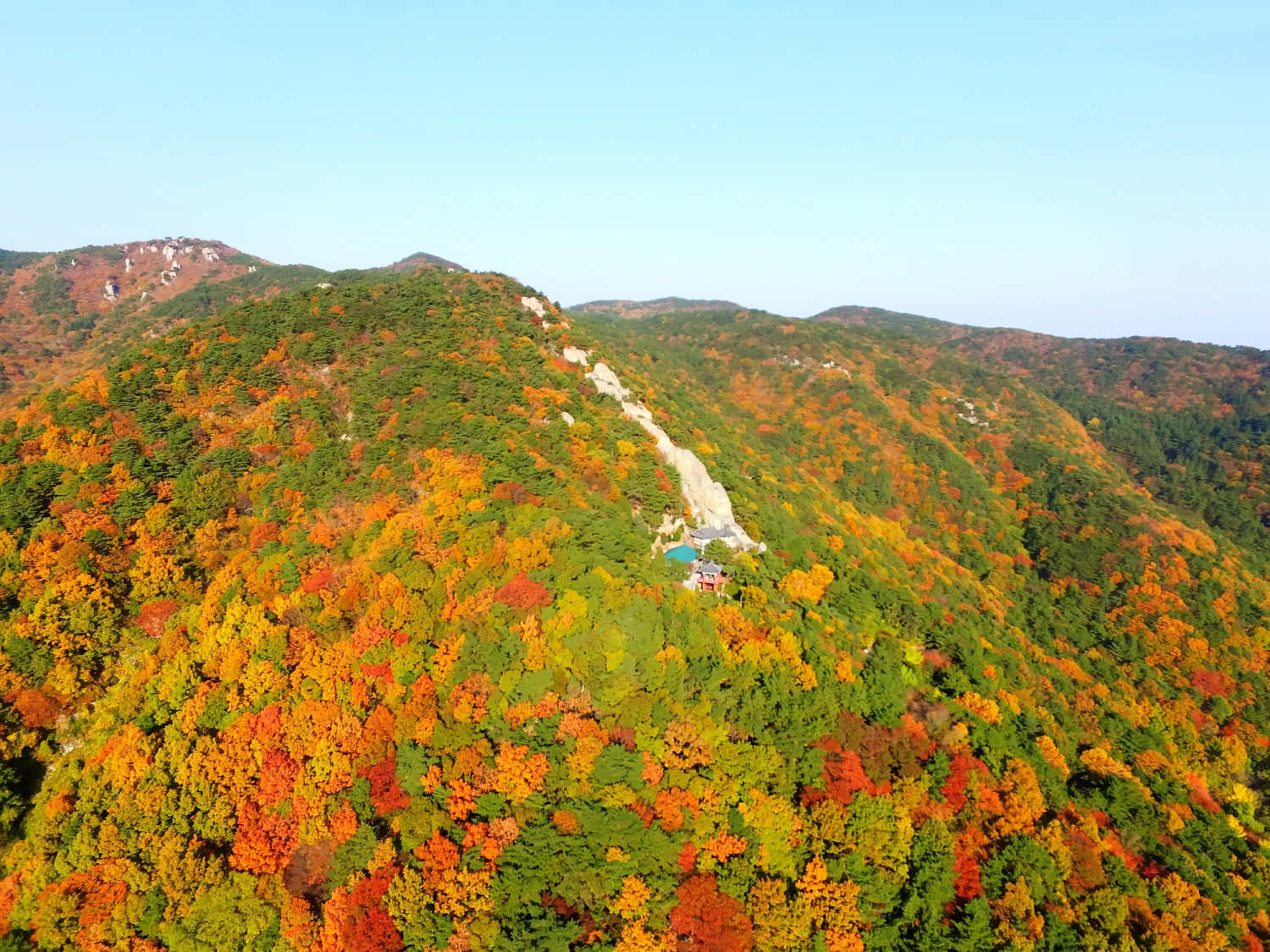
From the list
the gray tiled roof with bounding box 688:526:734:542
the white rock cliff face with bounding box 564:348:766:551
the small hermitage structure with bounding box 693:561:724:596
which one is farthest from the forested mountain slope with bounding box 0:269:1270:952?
the gray tiled roof with bounding box 688:526:734:542

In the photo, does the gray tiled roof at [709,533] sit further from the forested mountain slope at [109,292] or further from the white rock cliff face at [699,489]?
the forested mountain slope at [109,292]

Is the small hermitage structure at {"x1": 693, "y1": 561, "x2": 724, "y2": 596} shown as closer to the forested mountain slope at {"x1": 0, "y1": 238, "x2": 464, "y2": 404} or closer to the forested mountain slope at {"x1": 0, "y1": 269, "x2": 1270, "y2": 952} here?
the forested mountain slope at {"x1": 0, "y1": 269, "x2": 1270, "y2": 952}

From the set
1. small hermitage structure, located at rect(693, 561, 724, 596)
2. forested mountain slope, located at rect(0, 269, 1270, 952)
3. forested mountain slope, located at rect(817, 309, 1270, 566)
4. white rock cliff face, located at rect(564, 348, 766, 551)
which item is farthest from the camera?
forested mountain slope, located at rect(817, 309, 1270, 566)

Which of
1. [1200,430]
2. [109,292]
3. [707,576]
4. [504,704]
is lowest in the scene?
[504,704]

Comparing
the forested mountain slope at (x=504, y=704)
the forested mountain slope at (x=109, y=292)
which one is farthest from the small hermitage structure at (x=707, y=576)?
the forested mountain slope at (x=109, y=292)

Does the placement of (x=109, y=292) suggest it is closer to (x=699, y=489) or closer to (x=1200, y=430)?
(x=699, y=489)

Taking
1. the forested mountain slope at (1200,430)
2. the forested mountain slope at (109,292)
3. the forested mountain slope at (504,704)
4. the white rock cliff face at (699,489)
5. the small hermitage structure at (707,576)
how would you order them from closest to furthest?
the forested mountain slope at (504,704)
the small hermitage structure at (707,576)
the white rock cliff face at (699,489)
the forested mountain slope at (109,292)
the forested mountain slope at (1200,430)

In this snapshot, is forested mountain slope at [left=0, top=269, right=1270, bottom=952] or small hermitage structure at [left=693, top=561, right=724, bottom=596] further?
small hermitage structure at [left=693, top=561, right=724, bottom=596]

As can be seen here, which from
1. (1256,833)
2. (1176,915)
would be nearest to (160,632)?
(1176,915)

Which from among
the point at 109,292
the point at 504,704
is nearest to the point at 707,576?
the point at 504,704
